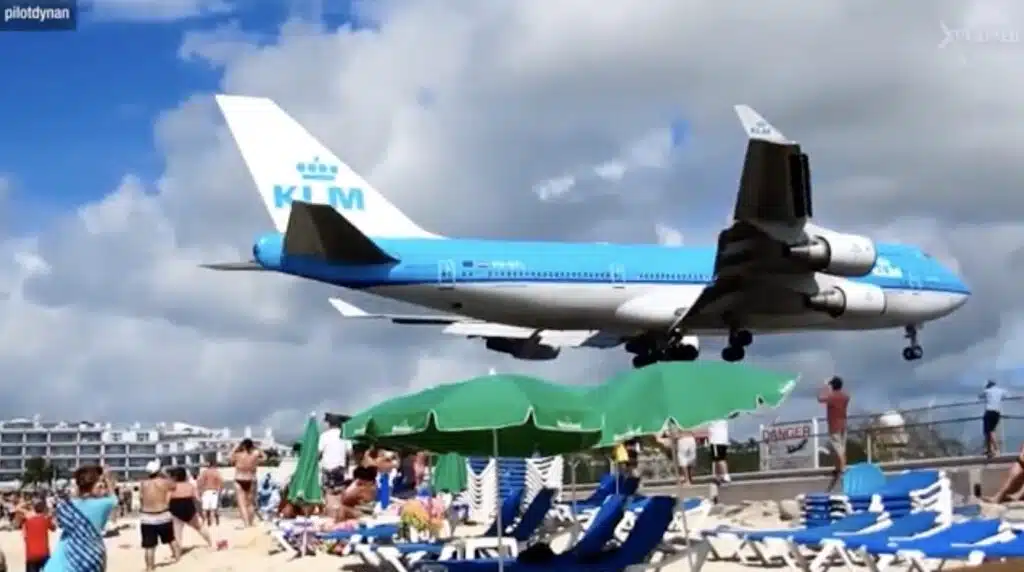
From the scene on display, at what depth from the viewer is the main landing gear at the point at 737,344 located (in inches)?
1129

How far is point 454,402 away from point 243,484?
9138mm

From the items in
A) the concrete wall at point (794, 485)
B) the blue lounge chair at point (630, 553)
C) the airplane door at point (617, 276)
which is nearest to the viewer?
the blue lounge chair at point (630, 553)

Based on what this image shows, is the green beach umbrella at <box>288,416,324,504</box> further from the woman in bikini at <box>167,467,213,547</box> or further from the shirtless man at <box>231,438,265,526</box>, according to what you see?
the woman in bikini at <box>167,467,213,547</box>

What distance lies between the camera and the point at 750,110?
858 inches

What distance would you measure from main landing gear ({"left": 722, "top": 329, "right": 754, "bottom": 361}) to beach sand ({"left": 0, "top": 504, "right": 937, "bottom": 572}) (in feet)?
41.7

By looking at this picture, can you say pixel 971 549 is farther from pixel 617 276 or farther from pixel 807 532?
pixel 617 276

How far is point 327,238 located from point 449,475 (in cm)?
654

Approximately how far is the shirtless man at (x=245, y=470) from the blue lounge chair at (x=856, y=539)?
347 inches

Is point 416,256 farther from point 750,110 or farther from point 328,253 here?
point 750,110

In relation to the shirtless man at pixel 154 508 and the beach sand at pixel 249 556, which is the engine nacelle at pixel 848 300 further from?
the shirtless man at pixel 154 508

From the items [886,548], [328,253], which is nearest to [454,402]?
[886,548]

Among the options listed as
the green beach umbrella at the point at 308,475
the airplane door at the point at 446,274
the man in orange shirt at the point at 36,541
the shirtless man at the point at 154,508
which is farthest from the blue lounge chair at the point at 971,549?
the airplane door at the point at 446,274

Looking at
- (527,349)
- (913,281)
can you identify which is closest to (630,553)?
(913,281)

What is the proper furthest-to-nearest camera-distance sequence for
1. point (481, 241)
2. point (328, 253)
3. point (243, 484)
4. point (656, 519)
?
point (481, 241) < point (328, 253) < point (243, 484) < point (656, 519)
